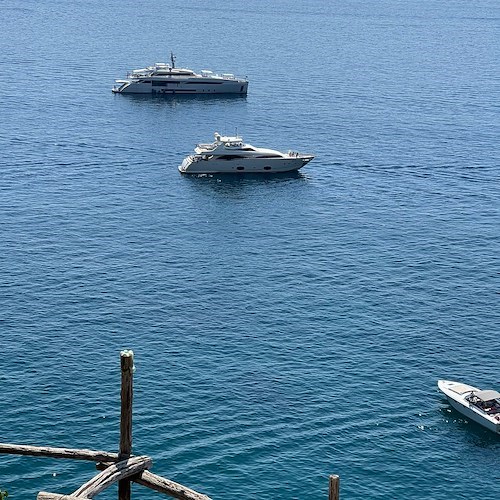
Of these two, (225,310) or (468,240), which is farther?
(468,240)

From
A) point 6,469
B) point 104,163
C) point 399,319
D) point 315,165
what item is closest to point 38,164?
point 104,163

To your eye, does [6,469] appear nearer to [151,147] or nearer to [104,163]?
[104,163]

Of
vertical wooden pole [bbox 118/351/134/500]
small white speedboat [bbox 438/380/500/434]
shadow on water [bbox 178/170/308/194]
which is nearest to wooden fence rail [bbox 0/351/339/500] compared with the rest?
vertical wooden pole [bbox 118/351/134/500]

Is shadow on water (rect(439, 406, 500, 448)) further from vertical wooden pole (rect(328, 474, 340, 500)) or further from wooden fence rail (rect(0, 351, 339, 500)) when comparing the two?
wooden fence rail (rect(0, 351, 339, 500))

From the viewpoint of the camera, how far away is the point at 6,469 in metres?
69.7

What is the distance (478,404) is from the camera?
79250mm

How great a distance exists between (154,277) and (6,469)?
129ft

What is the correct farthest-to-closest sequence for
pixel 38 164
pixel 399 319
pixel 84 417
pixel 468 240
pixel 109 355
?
1. pixel 38 164
2. pixel 468 240
3. pixel 399 319
4. pixel 109 355
5. pixel 84 417

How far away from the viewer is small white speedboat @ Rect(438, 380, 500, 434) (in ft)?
257

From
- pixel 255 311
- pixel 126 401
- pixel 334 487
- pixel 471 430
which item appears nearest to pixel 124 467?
pixel 126 401

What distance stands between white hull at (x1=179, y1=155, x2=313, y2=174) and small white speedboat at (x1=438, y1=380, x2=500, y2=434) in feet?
240

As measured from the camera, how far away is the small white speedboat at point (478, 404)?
78.4 m

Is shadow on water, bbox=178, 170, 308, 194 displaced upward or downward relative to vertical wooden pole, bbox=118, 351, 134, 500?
upward

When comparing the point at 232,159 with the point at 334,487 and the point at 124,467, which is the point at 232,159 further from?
the point at 334,487
